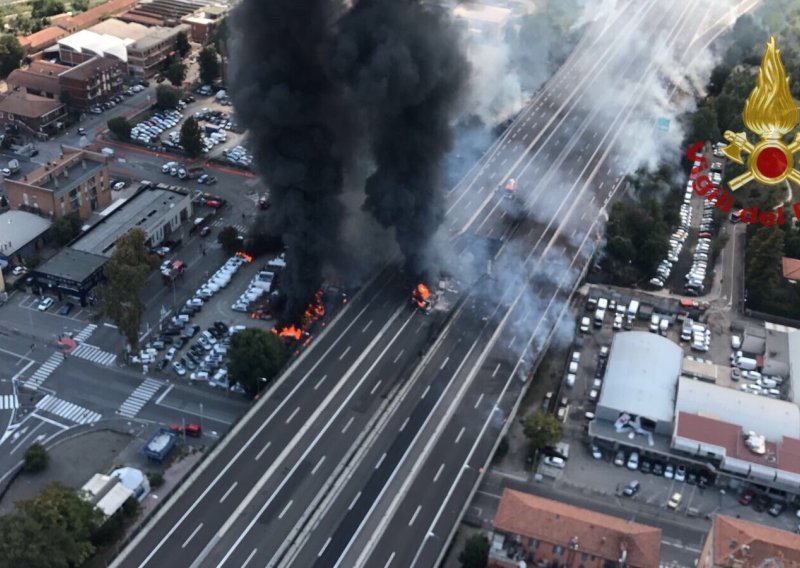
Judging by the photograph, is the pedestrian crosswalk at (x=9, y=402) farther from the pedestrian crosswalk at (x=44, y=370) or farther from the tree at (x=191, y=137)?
the tree at (x=191, y=137)

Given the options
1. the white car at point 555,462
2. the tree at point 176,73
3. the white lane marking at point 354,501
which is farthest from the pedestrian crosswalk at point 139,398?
the tree at point 176,73

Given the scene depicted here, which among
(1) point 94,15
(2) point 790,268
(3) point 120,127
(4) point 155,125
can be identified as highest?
(1) point 94,15

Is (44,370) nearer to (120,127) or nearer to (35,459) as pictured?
(35,459)

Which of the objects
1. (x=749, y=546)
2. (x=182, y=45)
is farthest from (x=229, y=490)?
(x=182, y=45)

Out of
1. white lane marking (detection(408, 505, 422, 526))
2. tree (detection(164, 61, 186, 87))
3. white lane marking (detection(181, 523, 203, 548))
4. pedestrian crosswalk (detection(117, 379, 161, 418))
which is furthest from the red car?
tree (detection(164, 61, 186, 87))

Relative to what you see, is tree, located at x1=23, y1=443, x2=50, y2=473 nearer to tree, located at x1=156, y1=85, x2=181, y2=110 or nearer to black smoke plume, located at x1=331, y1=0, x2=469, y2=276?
black smoke plume, located at x1=331, y1=0, x2=469, y2=276

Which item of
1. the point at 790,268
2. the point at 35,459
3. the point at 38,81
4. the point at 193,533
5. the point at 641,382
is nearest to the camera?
the point at 193,533

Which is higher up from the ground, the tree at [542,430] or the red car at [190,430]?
the tree at [542,430]
